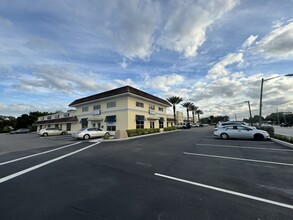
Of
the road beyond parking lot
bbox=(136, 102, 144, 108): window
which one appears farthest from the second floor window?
the road beyond parking lot

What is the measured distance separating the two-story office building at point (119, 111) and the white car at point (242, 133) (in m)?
14.0

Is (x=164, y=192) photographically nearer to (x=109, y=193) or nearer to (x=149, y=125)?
(x=109, y=193)

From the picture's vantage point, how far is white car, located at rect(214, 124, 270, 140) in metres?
15.5

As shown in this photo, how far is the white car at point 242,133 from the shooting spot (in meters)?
15.5

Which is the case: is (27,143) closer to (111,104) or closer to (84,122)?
(111,104)

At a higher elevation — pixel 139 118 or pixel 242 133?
pixel 139 118

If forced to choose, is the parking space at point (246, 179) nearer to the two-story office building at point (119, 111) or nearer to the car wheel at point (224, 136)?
the car wheel at point (224, 136)

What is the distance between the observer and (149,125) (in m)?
31.5

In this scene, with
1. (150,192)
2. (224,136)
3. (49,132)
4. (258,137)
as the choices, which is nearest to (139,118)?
(224,136)

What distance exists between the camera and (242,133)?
53.7 ft

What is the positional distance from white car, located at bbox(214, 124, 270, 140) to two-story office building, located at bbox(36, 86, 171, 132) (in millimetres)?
13993

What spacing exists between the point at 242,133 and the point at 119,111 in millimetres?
18017

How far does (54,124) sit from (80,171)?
42.1m

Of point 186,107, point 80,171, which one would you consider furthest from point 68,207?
point 186,107
